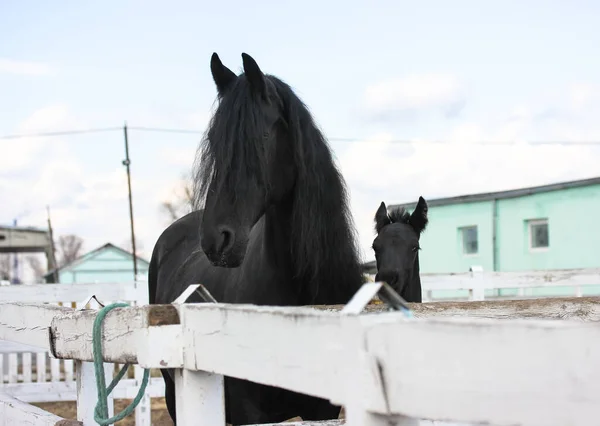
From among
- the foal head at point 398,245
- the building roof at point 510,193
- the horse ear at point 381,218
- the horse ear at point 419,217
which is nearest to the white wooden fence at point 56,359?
the horse ear at point 381,218

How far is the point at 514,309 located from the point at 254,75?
5.68 feet

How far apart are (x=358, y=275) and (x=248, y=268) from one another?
23.9 inches

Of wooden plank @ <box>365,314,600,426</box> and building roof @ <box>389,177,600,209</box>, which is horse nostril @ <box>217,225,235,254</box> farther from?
building roof @ <box>389,177,600,209</box>

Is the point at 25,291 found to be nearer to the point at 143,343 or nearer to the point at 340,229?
the point at 340,229

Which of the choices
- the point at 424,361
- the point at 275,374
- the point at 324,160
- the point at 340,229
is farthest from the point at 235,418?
the point at 424,361

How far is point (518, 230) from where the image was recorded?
22.4m

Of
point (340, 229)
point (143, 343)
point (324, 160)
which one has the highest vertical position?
point (324, 160)

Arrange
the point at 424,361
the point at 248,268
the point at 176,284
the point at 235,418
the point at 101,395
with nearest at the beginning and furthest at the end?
the point at 424,361, the point at 101,395, the point at 235,418, the point at 248,268, the point at 176,284

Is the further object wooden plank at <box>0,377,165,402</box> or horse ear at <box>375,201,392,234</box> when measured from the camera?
wooden plank at <box>0,377,165,402</box>

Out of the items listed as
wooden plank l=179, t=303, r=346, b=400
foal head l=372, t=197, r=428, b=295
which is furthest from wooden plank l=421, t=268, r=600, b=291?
wooden plank l=179, t=303, r=346, b=400

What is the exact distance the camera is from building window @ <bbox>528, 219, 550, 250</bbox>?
71.7ft

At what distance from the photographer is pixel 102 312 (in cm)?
231

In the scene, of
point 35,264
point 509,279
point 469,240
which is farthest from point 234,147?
point 35,264

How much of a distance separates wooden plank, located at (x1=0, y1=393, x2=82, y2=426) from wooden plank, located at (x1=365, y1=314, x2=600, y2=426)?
1.65 meters
